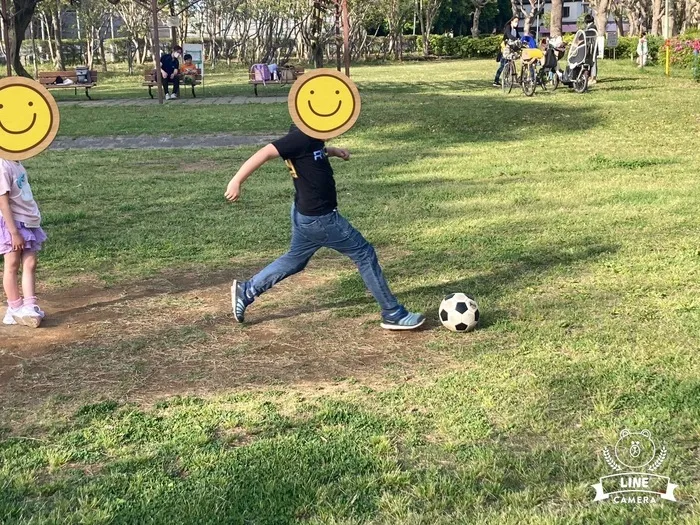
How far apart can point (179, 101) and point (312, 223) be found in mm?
16494

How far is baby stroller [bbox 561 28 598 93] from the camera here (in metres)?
18.5

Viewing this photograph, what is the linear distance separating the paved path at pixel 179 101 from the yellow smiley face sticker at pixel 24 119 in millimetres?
14745

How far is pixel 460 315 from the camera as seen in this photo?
178 inches

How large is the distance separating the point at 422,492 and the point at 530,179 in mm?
6861

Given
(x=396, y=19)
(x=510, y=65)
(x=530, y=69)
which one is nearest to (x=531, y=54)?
(x=530, y=69)

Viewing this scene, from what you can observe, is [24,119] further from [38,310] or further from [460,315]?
[460,315]

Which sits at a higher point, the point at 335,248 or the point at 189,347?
the point at 335,248

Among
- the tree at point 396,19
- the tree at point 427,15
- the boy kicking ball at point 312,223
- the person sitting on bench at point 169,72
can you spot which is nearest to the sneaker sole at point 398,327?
the boy kicking ball at point 312,223

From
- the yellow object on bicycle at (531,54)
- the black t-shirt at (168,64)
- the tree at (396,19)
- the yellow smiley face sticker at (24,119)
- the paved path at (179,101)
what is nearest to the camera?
the yellow smiley face sticker at (24,119)

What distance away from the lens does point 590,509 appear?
9.00ft

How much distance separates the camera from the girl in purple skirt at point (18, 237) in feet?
14.8

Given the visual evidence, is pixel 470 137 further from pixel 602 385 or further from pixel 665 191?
pixel 602 385

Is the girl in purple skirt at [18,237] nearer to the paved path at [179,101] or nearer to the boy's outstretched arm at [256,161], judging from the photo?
the boy's outstretched arm at [256,161]

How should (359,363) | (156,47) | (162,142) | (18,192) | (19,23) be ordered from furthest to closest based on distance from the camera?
(19,23) → (156,47) → (162,142) → (18,192) → (359,363)
